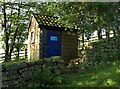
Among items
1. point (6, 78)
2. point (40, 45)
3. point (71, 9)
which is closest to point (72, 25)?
point (71, 9)

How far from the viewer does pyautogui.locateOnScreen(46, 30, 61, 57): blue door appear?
1781 centimetres

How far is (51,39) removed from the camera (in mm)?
18031

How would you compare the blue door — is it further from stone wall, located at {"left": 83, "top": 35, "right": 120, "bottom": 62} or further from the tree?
the tree

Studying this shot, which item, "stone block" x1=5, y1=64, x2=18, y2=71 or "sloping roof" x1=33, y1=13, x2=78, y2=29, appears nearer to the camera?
"stone block" x1=5, y1=64, x2=18, y2=71

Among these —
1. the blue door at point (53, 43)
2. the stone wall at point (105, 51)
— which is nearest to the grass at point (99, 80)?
the stone wall at point (105, 51)

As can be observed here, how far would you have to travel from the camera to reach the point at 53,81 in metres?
10.3

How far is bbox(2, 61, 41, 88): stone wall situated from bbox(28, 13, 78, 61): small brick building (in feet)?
22.3

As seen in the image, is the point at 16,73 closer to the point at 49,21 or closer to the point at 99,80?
the point at 99,80

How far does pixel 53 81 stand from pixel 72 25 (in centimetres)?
698

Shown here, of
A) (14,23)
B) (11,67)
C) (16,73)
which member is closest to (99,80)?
(16,73)

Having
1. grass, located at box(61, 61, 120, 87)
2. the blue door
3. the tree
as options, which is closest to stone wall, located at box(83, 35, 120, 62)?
grass, located at box(61, 61, 120, 87)

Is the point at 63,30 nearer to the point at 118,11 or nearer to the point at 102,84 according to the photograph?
the point at 118,11

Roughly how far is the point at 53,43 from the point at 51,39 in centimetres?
33

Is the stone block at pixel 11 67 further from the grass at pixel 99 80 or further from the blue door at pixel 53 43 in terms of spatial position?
the blue door at pixel 53 43
